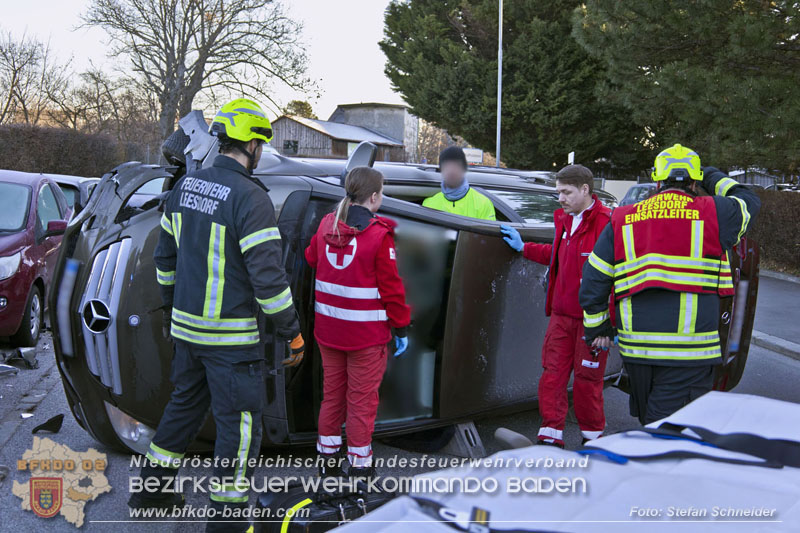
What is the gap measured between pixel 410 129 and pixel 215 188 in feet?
252

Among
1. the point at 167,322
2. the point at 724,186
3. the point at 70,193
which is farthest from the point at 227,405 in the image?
the point at 70,193

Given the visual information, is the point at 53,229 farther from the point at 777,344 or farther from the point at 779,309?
the point at 779,309

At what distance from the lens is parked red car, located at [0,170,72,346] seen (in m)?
6.22

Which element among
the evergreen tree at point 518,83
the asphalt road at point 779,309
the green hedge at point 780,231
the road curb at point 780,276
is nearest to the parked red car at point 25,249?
the asphalt road at point 779,309

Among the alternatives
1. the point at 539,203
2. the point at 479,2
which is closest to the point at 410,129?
the point at 479,2

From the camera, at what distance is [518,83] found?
25.1 m

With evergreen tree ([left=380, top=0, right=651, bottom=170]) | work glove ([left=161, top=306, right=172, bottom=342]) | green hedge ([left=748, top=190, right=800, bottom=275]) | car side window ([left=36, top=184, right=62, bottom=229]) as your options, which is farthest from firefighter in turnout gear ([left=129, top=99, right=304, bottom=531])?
evergreen tree ([left=380, top=0, right=651, bottom=170])

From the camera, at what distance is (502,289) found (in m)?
4.02

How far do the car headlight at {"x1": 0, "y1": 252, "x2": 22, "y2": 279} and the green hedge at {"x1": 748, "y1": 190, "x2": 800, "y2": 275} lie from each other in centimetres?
1236

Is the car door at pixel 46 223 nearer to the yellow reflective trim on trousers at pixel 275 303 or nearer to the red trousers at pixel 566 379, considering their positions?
the yellow reflective trim on trousers at pixel 275 303

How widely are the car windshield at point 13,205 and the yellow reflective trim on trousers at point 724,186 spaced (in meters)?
6.17

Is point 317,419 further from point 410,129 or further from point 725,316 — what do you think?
point 410,129

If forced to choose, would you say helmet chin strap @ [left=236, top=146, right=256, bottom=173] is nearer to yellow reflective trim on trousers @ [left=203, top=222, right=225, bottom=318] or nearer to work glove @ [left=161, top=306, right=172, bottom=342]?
yellow reflective trim on trousers @ [left=203, top=222, right=225, bottom=318]

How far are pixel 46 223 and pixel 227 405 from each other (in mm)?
5370
